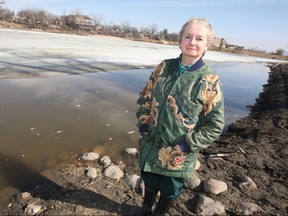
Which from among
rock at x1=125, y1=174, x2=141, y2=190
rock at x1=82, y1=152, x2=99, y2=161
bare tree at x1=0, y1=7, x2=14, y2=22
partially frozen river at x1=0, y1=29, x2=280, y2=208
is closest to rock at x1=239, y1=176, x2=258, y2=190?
rock at x1=125, y1=174, x2=141, y2=190

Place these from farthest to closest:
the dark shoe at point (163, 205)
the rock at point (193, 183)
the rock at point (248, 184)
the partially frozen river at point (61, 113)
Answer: the partially frozen river at point (61, 113) → the rock at point (248, 184) → the rock at point (193, 183) → the dark shoe at point (163, 205)

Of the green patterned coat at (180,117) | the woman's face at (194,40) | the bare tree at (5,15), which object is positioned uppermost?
the woman's face at (194,40)

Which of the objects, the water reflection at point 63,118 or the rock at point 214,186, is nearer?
the rock at point 214,186

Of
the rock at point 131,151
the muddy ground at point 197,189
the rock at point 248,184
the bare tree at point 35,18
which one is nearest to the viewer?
the muddy ground at point 197,189

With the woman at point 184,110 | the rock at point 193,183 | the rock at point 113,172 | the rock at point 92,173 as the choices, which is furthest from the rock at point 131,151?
the woman at point 184,110

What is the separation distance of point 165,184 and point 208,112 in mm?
821

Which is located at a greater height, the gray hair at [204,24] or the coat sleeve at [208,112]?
the gray hair at [204,24]

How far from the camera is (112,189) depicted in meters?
3.46

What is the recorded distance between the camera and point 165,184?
8.59ft

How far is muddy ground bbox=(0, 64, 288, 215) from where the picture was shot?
3086mm

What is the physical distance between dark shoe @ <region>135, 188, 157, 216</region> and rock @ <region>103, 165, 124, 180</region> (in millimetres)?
826

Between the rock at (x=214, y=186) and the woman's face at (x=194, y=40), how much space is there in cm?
201

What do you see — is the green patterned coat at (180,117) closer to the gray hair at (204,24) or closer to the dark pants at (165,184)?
the dark pants at (165,184)

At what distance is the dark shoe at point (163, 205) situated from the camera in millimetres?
2775
